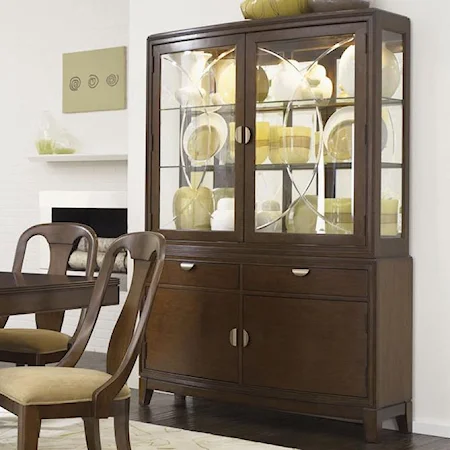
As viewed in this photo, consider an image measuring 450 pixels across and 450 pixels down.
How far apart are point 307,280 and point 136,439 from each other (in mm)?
959

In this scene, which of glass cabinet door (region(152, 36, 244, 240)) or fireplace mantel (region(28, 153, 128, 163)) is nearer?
glass cabinet door (region(152, 36, 244, 240))

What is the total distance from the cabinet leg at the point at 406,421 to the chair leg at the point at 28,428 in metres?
1.84

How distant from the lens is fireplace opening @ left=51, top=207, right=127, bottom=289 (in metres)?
6.34

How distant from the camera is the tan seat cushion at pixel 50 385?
10.0 ft

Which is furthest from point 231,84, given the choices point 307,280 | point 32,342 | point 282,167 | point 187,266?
point 32,342

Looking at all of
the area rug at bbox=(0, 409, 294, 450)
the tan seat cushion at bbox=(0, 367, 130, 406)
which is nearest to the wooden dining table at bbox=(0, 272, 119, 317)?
the tan seat cushion at bbox=(0, 367, 130, 406)

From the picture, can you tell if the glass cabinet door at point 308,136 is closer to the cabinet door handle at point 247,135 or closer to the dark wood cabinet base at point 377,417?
the cabinet door handle at point 247,135

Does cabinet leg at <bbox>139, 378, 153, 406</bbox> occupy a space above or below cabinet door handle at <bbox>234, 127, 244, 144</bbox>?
below

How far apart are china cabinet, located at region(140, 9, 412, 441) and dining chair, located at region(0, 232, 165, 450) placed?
1.12 m

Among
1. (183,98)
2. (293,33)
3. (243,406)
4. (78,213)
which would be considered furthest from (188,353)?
(78,213)

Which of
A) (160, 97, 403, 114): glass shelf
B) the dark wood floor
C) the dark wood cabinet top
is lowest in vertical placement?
the dark wood floor

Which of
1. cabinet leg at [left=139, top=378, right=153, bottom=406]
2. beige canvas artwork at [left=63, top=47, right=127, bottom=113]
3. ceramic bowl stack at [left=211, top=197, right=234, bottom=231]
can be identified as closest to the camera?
ceramic bowl stack at [left=211, top=197, right=234, bottom=231]

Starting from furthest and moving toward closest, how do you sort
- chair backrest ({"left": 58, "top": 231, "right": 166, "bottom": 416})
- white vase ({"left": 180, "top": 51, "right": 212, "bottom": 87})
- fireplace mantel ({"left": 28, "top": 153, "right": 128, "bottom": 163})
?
1. fireplace mantel ({"left": 28, "top": 153, "right": 128, "bottom": 163})
2. white vase ({"left": 180, "top": 51, "right": 212, "bottom": 87})
3. chair backrest ({"left": 58, "top": 231, "right": 166, "bottom": 416})

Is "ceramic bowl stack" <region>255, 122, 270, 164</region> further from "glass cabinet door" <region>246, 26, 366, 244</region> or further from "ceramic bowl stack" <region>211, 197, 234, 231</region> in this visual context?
"ceramic bowl stack" <region>211, 197, 234, 231</region>
